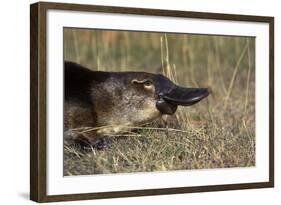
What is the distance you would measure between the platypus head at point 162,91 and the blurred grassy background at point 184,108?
0.04m

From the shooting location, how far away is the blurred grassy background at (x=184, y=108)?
382cm

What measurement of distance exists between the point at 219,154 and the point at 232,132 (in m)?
0.14

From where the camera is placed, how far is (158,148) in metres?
3.92

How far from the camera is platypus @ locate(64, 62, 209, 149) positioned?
12.2ft

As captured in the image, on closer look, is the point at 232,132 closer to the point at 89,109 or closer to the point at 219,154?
the point at 219,154

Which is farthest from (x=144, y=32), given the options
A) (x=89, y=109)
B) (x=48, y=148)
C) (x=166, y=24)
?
(x=48, y=148)

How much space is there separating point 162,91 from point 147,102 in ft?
0.24

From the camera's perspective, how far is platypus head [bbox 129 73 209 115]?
3.93 m

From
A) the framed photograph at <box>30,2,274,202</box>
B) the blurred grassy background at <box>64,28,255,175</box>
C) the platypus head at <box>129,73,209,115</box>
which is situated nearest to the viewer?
the framed photograph at <box>30,2,274,202</box>

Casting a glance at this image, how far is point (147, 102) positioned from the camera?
3.93m

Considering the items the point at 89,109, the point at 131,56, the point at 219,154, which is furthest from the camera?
the point at 131,56

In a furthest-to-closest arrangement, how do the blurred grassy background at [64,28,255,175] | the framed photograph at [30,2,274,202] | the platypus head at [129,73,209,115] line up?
1. the platypus head at [129,73,209,115]
2. the blurred grassy background at [64,28,255,175]
3. the framed photograph at [30,2,274,202]

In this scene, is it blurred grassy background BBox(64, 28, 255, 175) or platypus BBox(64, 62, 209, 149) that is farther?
blurred grassy background BBox(64, 28, 255, 175)

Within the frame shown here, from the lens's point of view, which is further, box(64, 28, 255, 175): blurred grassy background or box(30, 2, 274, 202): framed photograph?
box(64, 28, 255, 175): blurred grassy background
